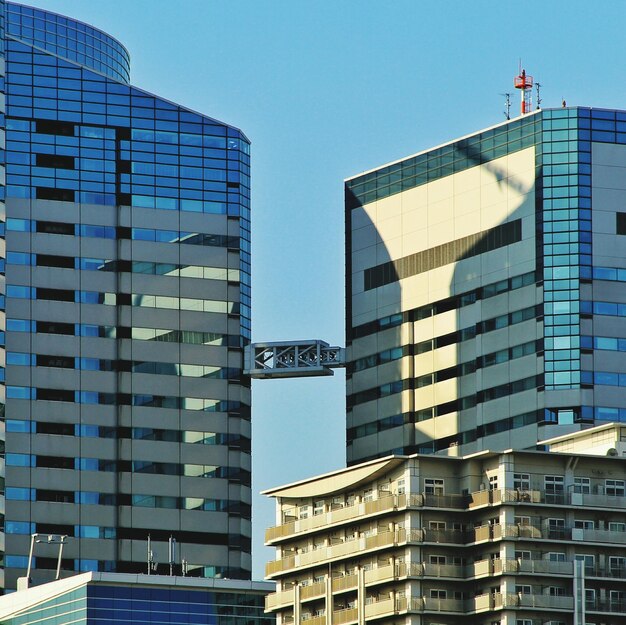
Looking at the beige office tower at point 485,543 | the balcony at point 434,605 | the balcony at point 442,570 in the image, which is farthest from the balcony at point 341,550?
the balcony at point 434,605

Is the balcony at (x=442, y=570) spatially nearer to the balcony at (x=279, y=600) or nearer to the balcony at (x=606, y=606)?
the balcony at (x=606, y=606)

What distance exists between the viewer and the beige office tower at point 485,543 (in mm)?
168250

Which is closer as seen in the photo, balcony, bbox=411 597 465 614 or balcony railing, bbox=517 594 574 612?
balcony railing, bbox=517 594 574 612

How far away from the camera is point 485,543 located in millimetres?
170000

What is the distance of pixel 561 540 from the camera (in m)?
170

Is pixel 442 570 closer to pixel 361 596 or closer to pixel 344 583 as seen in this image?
pixel 361 596

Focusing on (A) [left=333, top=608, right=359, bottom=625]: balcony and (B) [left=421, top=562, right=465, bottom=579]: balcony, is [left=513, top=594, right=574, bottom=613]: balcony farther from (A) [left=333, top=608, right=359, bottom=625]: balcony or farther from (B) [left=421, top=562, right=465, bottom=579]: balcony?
(A) [left=333, top=608, right=359, bottom=625]: balcony

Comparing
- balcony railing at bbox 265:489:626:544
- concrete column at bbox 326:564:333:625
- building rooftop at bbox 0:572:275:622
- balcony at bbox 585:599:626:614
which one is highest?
balcony railing at bbox 265:489:626:544

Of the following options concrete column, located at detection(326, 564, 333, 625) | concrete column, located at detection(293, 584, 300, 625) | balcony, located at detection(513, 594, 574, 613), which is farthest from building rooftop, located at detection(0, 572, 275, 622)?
balcony, located at detection(513, 594, 574, 613)

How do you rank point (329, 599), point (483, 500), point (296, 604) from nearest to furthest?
point (483, 500), point (329, 599), point (296, 604)

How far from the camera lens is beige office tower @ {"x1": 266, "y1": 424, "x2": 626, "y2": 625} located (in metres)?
168

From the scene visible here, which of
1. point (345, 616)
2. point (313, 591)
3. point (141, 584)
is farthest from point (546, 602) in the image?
point (141, 584)

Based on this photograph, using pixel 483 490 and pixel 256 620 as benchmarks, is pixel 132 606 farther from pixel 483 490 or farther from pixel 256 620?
pixel 483 490

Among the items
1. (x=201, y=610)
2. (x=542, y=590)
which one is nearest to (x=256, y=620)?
(x=201, y=610)
